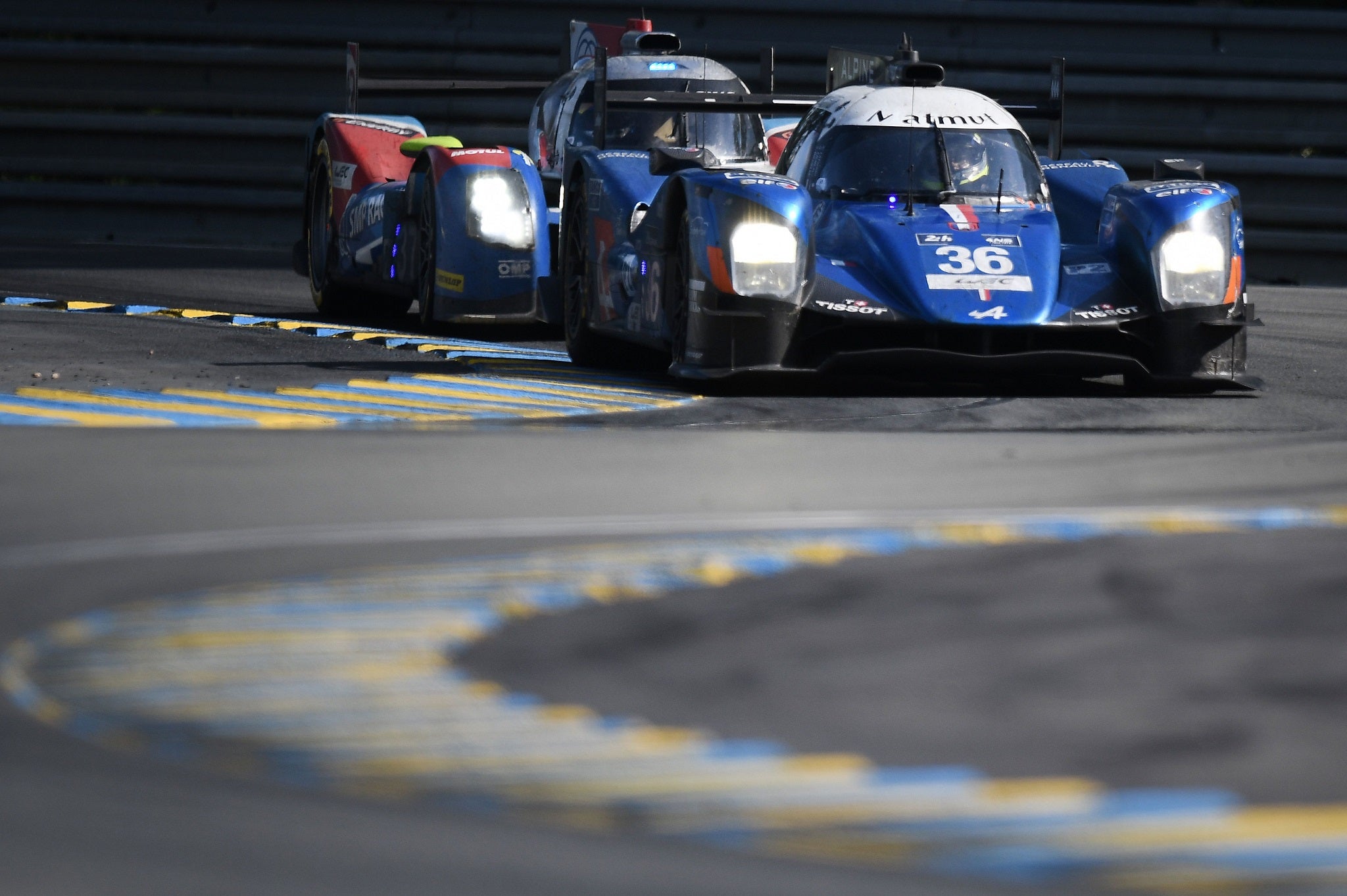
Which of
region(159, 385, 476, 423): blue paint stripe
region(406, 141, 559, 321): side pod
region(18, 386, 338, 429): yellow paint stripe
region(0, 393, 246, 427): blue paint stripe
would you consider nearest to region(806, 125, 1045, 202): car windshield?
region(406, 141, 559, 321): side pod

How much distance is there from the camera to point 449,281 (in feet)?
32.5

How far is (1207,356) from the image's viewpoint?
315 inches

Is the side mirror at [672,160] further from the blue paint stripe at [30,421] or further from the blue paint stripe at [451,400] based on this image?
the blue paint stripe at [30,421]

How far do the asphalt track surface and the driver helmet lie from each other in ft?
3.76

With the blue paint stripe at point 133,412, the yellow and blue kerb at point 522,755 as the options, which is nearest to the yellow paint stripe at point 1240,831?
the yellow and blue kerb at point 522,755

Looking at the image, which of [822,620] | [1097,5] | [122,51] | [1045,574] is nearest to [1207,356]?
[1045,574]

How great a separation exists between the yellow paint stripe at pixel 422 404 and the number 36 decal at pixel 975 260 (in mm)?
1615

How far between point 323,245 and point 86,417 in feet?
17.2

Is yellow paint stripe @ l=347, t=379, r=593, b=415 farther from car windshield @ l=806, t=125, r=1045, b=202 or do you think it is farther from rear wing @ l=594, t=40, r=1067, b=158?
rear wing @ l=594, t=40, r=1067, b=158

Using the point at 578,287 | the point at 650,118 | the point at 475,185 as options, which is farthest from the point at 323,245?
the point at 578,287

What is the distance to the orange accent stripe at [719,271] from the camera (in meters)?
7.62

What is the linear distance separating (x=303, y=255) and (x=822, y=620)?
872cm

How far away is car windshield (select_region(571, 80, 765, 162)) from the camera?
10078mm

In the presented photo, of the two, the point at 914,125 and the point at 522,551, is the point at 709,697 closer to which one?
the point at 522,551
